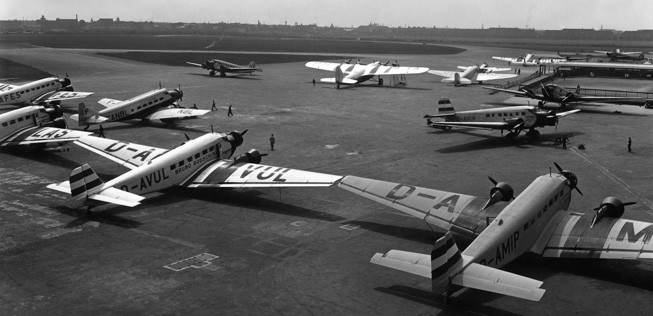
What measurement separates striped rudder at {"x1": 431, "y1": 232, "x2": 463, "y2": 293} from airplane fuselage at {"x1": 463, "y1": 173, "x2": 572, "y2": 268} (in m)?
1.64

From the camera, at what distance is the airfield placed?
23.9m

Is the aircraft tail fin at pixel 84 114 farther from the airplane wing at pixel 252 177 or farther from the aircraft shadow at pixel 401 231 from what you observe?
the aircraft shadow at pixel 401 231

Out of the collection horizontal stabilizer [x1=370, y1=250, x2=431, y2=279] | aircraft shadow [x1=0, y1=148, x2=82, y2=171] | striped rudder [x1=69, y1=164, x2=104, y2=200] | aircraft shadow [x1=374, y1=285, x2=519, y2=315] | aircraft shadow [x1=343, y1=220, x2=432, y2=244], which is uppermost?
striped rudder [x1=69, y1=164, x2=104, y2=200]

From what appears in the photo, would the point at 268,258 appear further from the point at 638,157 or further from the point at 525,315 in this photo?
the point at 638,157

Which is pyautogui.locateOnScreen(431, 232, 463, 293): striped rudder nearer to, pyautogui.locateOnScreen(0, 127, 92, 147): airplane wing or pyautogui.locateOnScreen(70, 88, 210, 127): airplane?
pyautogui.locateOnScreen(0, 127, 92, 147): airplane wing

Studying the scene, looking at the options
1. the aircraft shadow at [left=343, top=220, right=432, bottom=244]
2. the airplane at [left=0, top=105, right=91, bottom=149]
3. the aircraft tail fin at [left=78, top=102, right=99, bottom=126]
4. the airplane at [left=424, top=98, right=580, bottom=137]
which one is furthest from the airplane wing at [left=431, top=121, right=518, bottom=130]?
the aircraft tail fin at [left=78, top=102, right=99, bottom=126]

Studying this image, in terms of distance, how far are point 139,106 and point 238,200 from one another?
3144cm

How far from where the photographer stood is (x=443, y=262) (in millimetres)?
21969

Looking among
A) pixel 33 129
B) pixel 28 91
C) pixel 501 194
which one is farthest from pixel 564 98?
pixel 28 91

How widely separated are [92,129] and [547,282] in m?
51.8

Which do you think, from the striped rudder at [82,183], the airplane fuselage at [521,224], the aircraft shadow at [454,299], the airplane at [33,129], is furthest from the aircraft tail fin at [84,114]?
the airplane fuselage at [521,224]

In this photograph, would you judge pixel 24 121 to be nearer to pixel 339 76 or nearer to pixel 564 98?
pixel 339 76

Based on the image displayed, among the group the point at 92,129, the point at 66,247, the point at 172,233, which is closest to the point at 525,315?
the point at 172,233

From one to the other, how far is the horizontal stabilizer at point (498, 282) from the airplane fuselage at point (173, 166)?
69.6 feet
